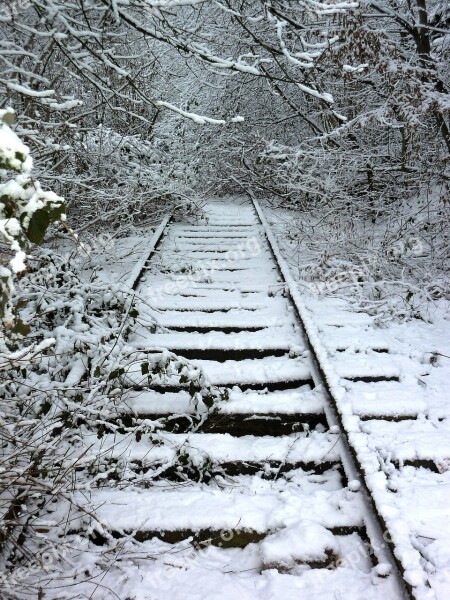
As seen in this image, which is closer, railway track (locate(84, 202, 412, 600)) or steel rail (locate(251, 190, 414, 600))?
steel rail (locate(251, 190, 414, 600))

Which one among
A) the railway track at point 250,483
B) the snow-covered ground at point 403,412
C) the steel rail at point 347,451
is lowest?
the railway track at point 250,483

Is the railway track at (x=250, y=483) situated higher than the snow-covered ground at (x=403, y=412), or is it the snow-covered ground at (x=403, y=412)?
the snow-covered ground at (x=403, y=412)

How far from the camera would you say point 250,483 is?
2.63 metres

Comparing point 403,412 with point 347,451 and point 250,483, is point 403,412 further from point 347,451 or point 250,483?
point 250,483

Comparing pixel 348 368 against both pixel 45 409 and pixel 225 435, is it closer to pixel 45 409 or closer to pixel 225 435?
pixel 225 435

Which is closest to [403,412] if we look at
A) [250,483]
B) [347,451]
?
[347,451]

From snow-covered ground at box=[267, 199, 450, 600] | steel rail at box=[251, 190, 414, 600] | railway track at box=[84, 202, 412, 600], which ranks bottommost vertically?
railway track at box=[84, 202, 412, 600]

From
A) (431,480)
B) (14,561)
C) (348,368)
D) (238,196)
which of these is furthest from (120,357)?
(238,196)

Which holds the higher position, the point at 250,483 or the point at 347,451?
the point at 347,451

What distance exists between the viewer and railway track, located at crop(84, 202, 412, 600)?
81.3 inches

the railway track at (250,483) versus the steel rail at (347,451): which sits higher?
the steel rail at (347,451)

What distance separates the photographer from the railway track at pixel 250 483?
2064 millimetres

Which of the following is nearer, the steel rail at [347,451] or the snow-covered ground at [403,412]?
the steel rail at [347,451]

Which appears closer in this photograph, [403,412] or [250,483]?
[250,483]
